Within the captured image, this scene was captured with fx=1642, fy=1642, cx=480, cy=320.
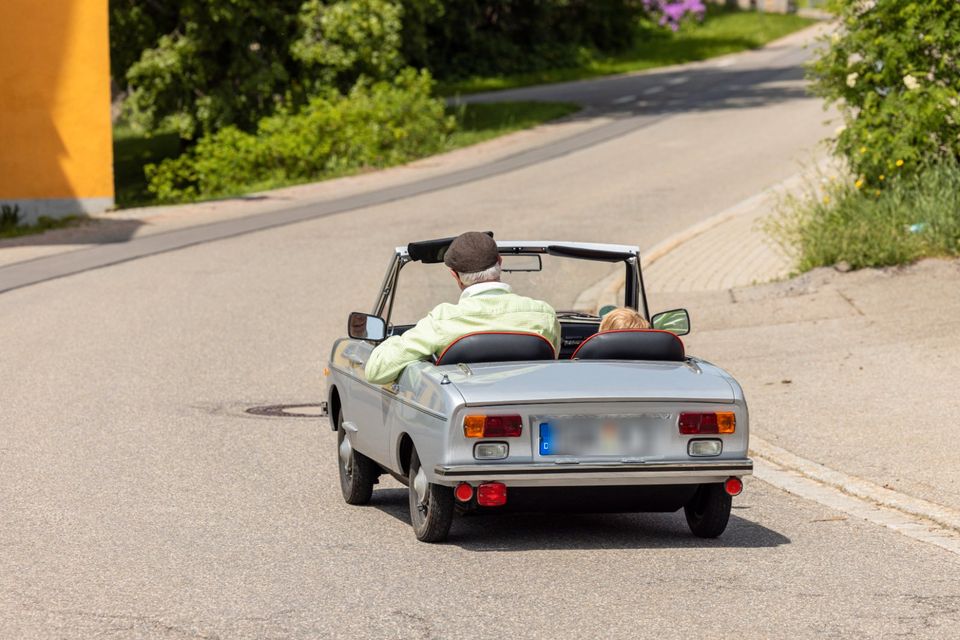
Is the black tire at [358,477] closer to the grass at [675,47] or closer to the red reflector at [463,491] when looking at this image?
the red reflector at [463,491]

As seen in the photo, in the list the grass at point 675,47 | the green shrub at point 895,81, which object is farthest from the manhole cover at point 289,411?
the grass at point 675,47

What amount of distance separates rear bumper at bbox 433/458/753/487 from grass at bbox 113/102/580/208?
22.5m

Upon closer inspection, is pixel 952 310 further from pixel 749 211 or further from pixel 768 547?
pixel 749 211

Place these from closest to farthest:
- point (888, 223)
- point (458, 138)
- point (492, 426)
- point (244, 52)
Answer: point (492, 426), point (888, 223), point (458, 138), point (244, 52)

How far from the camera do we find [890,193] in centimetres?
1656

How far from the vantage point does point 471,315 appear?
7.62m

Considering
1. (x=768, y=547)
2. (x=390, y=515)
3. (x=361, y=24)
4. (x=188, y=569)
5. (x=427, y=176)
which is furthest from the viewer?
(x=361, y=24)

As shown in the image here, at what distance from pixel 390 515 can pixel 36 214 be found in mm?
18853

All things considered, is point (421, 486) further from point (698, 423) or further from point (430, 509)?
point (698, 423)

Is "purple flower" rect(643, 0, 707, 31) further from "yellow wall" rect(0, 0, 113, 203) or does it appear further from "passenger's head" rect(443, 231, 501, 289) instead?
"passenger's head" rect(443, 231, 501, 289)

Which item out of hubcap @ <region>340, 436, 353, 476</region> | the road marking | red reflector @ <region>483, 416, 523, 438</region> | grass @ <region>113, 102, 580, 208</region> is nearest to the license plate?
red reflector @ <region>483, 416, 523, 438</region>

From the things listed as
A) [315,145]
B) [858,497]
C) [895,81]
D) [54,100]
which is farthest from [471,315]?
[315,145]

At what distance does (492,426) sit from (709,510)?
4.02ft

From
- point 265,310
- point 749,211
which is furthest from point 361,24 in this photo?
Answer: point 265,310
